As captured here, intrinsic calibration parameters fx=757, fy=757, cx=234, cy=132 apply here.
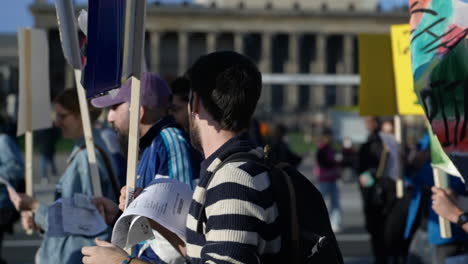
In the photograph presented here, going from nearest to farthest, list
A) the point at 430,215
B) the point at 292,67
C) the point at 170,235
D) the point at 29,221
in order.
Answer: the point at 170,235, the point at 29,221, the point at 430,215, the point at 292,67

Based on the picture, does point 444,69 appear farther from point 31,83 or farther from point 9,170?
point 9,170

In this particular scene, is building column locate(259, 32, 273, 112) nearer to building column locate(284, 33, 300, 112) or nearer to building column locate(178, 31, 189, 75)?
building column locate(284, 33, 300, 112)

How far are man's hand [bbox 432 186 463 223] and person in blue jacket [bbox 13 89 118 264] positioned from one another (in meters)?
1.81

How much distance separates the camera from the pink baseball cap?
3551 mm

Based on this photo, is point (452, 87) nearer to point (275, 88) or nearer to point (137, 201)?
point (137, 201)

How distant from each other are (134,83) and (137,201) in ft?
1.55

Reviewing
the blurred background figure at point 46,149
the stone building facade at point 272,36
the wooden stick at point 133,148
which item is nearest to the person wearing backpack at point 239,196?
the wooden stick at point 133,148

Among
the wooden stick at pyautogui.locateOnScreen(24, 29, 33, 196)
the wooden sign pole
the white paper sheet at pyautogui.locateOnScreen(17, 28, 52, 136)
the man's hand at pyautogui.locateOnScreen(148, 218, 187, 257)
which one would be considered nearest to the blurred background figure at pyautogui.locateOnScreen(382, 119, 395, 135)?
the white paper sheet at pyautogui.locateOnScreen(17, 28, 52, 136)

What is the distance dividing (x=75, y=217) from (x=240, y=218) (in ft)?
6.31

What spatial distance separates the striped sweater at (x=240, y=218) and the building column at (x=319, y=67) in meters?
81.6

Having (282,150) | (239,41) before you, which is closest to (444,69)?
(282,150)

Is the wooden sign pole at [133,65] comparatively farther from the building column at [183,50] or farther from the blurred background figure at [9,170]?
the building column at [183,50]

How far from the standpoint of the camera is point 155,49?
84625 millimetres

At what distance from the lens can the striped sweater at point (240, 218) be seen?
2240 millimetres
